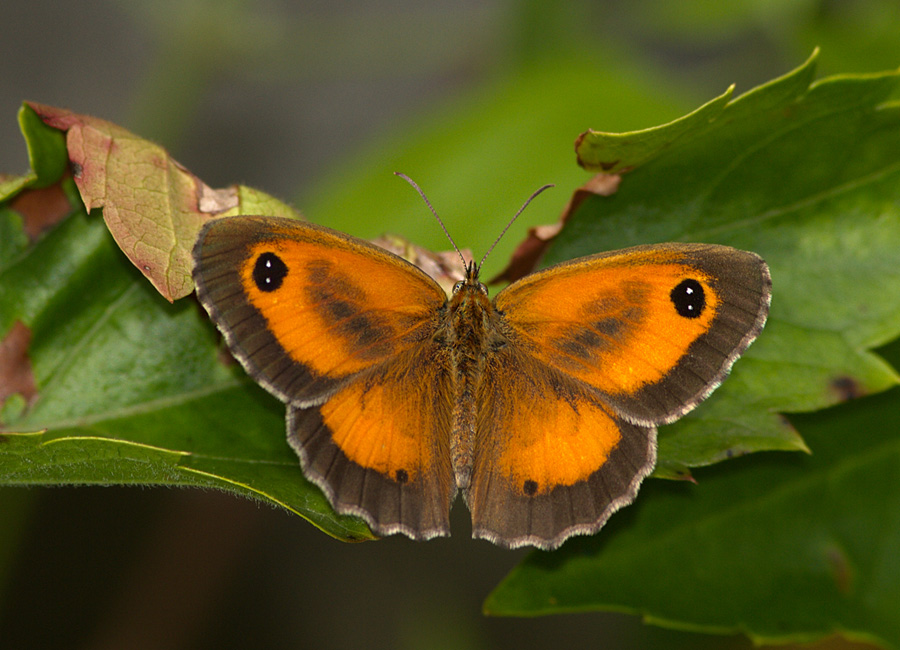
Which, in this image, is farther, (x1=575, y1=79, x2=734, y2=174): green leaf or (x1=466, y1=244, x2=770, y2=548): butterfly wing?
(x1=466, y1=244, x2=770, y2=548): butterfly wing

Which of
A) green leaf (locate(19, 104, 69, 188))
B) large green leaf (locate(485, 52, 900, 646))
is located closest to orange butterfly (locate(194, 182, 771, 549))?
large green leaf (locate(485, 52, 900, 646))

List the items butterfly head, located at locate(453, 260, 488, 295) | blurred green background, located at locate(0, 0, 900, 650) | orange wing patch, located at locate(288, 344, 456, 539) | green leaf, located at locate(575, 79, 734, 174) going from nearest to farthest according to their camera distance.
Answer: green leaf, located at locate(575, 79, 734, 174) < orange wing patch, located at locate(288, 344, 456, 539) < butterfly head, located at locate(453, 260, 488, 295) < blurred green background, located at locate(0, 0, 900, 650)

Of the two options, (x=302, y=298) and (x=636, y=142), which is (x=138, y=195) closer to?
(x=302, y=298)

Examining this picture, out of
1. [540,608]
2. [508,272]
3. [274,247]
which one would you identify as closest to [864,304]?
[508,272]

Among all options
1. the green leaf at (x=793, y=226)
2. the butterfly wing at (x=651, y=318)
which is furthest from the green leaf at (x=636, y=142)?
the butterfly wing at (x=651, y=318)

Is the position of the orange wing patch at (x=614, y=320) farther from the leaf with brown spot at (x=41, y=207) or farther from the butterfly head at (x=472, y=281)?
the leaf with brown spot at (x=41, y=207)

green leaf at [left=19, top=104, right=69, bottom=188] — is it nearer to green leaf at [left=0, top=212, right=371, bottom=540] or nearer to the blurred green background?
green leaf at [left=0, top=212, right=371, bottom=540]
